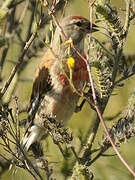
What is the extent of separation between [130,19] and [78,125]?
2117 mm

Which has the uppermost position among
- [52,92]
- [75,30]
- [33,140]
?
[75,30]

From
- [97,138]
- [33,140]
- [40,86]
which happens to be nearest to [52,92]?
[40,86]

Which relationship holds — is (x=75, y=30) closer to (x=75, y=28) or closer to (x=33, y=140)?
(x=75, y=28)

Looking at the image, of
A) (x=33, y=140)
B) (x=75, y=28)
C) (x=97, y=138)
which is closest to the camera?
(x=97, y=138)

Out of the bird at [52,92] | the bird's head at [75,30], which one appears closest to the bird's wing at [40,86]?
the bird at [52,92]

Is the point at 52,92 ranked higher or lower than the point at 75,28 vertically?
lower

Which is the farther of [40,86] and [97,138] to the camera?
[40,86]

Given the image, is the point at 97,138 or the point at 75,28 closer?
the point at 97,138

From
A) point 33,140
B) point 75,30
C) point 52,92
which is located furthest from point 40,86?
point 75,30

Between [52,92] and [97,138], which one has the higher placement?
[52,92]

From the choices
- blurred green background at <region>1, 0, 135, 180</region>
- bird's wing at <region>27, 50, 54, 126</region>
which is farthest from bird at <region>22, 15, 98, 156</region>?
blurred green background at <region>1, 0, 135, 180</region>

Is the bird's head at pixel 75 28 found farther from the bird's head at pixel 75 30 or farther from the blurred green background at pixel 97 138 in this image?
the blurred green background at pixel 97 138

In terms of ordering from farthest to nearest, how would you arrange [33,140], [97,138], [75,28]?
1. [75,28]
2. [33,140]
3. [97,138]

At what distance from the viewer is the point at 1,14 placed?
2.57 m
